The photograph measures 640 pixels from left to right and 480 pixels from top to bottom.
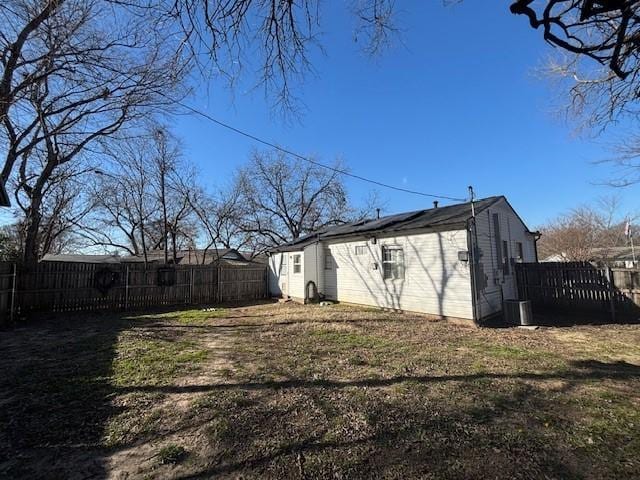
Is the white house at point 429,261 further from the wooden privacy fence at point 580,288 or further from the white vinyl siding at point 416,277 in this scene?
the wooden privacy fence at point 580,288

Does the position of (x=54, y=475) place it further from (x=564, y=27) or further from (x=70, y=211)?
(x=70, y=211)

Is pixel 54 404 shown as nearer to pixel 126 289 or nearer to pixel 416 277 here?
pixel 416 277

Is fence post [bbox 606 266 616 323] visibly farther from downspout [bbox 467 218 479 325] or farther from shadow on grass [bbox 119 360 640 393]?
shadow on grass [bbox 119 360 640 393]

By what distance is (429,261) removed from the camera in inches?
383

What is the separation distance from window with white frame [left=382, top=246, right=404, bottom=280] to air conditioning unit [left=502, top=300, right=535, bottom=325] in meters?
3.08

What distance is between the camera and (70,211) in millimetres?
Result: 24453

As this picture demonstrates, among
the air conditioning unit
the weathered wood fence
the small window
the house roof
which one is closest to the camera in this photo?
the air conditioning unit

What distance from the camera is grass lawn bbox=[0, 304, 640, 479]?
8.63ft

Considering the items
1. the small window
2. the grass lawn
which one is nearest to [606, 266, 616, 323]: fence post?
the grass lawn

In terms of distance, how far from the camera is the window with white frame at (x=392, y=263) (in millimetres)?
10633

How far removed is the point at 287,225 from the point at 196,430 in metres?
24.9

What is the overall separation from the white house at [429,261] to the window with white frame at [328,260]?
1.7 inches

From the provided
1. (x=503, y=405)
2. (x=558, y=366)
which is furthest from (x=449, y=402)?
(x=558, y=366)

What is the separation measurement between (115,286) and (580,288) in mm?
15899
